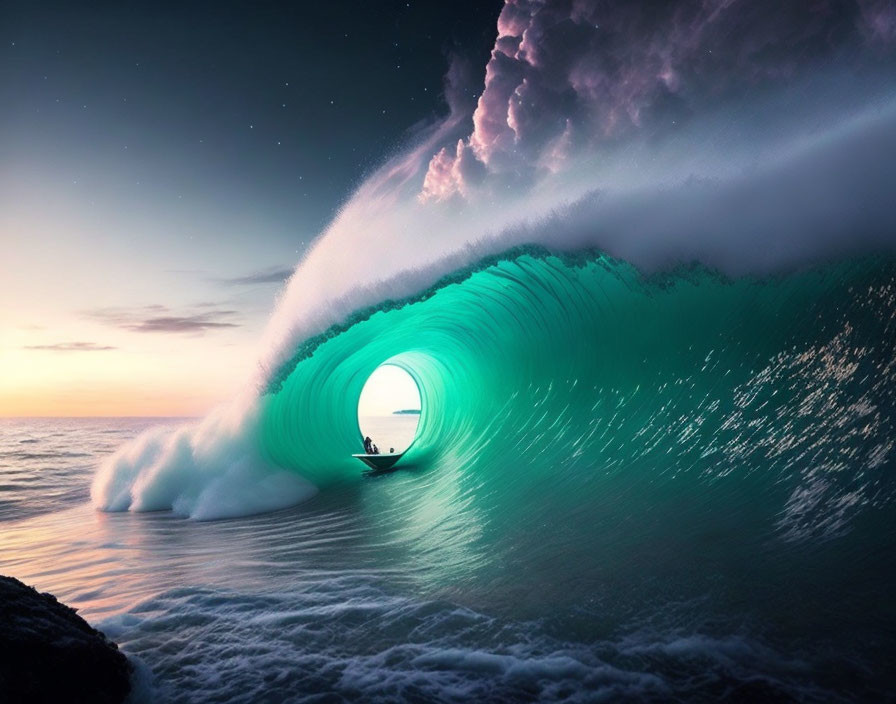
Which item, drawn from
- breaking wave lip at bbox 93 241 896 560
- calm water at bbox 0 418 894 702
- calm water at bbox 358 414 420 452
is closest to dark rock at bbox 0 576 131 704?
calm water at bbox 0 418 894 702

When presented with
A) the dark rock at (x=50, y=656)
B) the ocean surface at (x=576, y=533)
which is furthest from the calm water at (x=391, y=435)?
the dark rock at (x=50, y=656)

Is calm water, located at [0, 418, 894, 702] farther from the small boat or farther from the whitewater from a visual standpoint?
the small boat

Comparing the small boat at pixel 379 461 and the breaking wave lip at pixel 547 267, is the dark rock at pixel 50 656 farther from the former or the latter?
the small boat at pixel 379 461

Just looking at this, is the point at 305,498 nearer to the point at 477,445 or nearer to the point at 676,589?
the point at 477,445

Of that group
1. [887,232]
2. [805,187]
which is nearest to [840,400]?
[887,232]

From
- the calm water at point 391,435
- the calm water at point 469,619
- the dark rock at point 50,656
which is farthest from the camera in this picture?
the calm water at point 391,435
